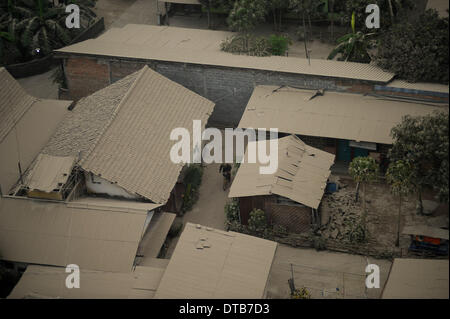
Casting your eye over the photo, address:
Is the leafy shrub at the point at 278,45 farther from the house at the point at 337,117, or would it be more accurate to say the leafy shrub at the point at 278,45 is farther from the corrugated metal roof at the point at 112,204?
the corrugated metal roof at the point at 112,204

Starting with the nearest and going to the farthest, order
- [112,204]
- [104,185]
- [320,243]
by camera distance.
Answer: [112,204], [320,243], [104,185]

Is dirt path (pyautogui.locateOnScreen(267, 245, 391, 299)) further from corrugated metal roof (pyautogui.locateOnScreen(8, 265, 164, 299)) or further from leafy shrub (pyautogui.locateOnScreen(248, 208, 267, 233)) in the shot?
corrugated metal roof (pyautogui.locateOnScreen(8, 265, 164, 299))

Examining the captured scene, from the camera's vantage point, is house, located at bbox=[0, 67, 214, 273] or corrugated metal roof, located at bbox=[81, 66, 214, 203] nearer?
house, located at bbox=[0, 67, 214, 273]

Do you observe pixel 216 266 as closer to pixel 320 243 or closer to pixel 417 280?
pixel 320 243

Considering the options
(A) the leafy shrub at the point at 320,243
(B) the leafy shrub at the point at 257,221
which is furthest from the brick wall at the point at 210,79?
(A) the leafy shrub at the point at 320,243

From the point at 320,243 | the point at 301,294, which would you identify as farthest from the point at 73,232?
the point at 320,243

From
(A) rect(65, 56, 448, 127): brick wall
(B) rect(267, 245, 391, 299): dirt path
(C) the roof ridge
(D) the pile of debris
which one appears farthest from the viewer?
(A) rect(65, 56, 448, 127): brick wall

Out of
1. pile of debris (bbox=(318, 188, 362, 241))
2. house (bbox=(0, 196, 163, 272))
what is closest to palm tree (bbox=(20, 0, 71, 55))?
house (bbox=(0, 196, 163, 272))
